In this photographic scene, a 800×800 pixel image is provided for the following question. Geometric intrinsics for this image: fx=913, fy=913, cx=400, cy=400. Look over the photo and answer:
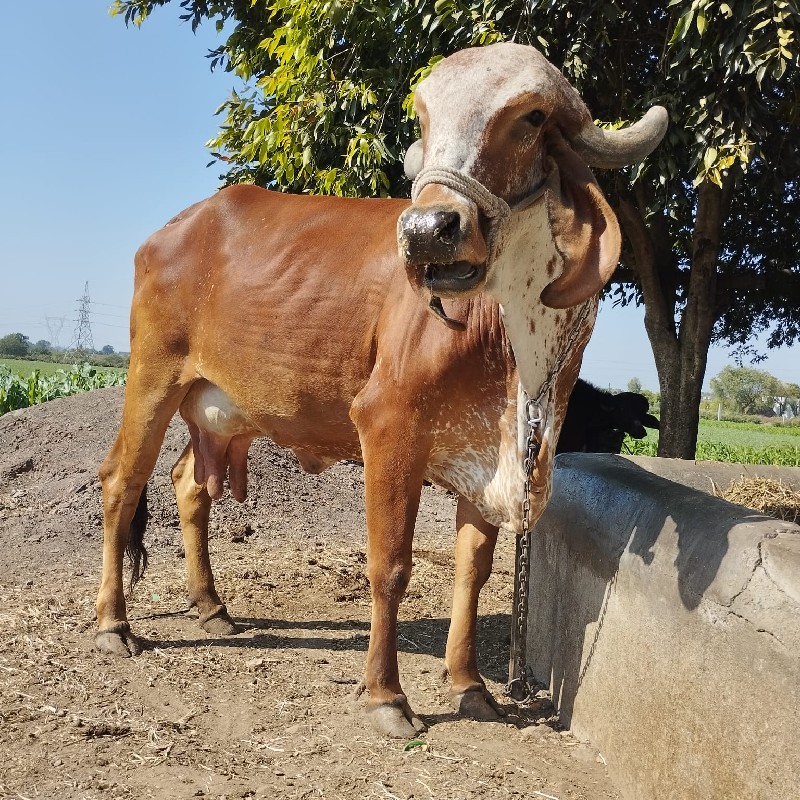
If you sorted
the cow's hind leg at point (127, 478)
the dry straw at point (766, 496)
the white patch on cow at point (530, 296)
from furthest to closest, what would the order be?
the dry straw at point (766, 496)
the cow's hind leg at point (127, 478)
the white patch on cow at point (530, 296)

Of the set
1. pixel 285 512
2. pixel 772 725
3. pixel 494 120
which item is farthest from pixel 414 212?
pixel 285 512

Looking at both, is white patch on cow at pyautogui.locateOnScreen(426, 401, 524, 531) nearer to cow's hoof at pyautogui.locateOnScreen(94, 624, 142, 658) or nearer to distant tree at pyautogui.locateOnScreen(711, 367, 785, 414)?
cow's hoof at pyautogui.locateOnScreen(94, 624, 142, 658)

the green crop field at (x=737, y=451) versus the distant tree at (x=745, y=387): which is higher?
the distant tree at (x=745, y=387)

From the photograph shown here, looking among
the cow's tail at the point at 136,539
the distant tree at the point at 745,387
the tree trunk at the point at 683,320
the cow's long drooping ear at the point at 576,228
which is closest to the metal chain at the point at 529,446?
the cow's long drooping ear at the point at 576,228

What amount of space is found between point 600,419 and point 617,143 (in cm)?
599

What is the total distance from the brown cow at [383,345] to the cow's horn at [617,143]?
33 millimetres

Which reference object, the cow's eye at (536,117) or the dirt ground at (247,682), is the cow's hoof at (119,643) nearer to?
the dirt ground at (247,682)

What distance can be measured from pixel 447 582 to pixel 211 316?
2.77 metres

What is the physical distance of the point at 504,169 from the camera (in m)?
2.93

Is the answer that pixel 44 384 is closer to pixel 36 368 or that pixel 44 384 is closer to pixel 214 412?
pixel 36 368

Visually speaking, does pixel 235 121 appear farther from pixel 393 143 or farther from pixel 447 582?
pixel 447 582

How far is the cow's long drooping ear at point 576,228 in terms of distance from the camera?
3020 mm

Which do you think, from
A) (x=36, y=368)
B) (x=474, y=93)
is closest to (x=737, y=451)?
(x=36, y=368)

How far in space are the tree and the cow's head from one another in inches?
108
